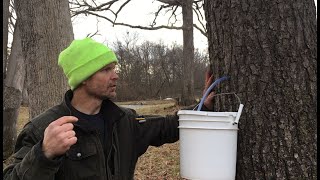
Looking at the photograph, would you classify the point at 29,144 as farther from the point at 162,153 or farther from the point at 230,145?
the point at 162,153

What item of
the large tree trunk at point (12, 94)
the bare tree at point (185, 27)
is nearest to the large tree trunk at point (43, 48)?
the large tree trunk at point (12, 94)

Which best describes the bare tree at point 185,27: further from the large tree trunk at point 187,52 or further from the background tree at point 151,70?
the background tree at point 151,70

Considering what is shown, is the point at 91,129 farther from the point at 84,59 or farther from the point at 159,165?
the point at 159,165

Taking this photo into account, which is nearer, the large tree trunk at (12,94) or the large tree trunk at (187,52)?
the large tree trunk at (12,94)

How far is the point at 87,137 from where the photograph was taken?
2.58 metres

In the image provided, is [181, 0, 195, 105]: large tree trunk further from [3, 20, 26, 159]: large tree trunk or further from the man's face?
the man's face

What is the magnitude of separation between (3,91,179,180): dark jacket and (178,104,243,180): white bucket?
1.84ft

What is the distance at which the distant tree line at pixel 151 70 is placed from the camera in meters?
41.6

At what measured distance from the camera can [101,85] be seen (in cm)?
279

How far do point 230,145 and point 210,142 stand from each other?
0.13 meters

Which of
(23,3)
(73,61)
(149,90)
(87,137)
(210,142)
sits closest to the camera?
(210,142)

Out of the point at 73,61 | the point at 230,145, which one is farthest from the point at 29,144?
the point at 230,145

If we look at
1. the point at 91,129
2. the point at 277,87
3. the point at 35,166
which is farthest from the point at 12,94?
the point at 277,87

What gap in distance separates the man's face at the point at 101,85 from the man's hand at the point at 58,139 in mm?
618
